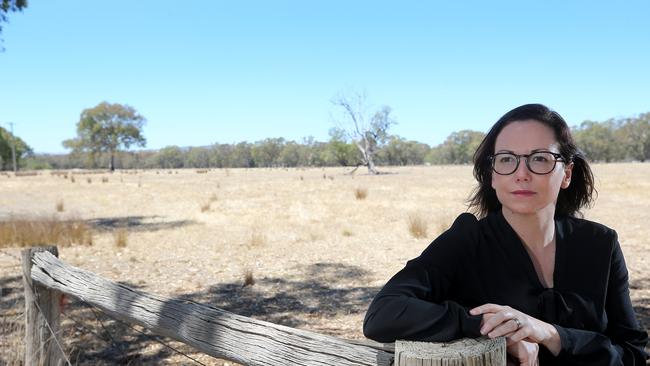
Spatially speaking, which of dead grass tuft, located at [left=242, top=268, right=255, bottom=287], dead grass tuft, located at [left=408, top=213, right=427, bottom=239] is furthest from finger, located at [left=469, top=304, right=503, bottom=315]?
dead grass tuft, located at [left=408, top=213, right=427, bottom=239]

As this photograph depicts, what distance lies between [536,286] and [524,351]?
10.2 inches

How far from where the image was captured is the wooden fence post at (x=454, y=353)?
A: 3.49 ft

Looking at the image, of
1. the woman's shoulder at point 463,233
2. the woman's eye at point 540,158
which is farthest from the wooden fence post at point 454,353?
the woman's eye at point 540,158

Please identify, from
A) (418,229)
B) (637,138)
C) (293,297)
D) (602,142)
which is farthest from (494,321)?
(637,138)

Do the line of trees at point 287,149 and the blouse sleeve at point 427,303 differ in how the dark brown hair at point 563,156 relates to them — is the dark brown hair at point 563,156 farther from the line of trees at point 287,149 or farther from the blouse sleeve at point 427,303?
the line of trees at point 287,149

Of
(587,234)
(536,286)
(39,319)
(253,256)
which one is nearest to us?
(536,286)

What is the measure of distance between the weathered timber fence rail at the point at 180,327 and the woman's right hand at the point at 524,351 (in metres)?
0.09

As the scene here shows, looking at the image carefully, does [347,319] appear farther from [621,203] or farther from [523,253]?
[621,203]

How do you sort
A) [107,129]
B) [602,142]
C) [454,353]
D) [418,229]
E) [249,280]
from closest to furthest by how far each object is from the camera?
[454,353] < [249,280] < [418,229] < [107,129] < [602,142]

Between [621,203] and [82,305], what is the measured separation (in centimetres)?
1562

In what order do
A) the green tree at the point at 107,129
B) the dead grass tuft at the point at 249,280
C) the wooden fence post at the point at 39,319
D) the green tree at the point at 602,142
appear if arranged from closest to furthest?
the wooden fence post at the point at 39,319 → the dead grass tuft at the point at 249,280 → the green tree at the point at 107,129 → the green tree at the point at 602,142

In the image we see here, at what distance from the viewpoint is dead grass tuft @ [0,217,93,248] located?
348 inches

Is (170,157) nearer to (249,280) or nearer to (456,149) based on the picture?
(456,149)

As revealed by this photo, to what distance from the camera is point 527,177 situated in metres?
1.45
